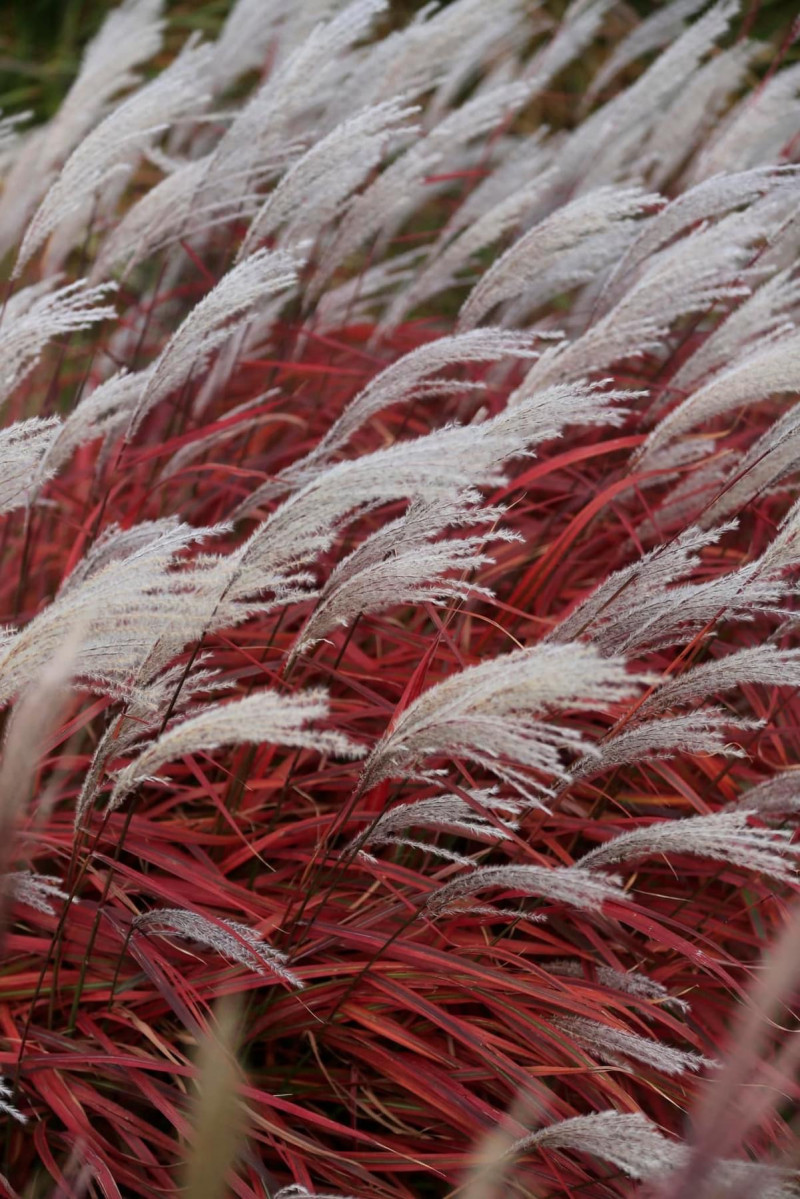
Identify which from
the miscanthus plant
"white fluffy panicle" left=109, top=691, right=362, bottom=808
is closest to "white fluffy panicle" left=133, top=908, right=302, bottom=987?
the miscanthus plant

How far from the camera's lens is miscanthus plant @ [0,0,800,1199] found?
1.08 metres

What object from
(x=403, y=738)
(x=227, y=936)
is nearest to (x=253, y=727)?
(x=403, y=738)

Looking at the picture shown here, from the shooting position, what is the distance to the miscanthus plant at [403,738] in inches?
42.6

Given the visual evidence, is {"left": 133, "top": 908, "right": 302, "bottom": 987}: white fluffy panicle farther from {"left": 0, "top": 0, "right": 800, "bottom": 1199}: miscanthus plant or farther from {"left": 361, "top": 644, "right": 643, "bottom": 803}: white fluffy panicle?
{"left": 361, "top": 644, "right": 643, "bottom": 803}: white fluffy panicle

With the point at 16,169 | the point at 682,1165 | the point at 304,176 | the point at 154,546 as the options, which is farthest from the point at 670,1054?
the point at 16,169

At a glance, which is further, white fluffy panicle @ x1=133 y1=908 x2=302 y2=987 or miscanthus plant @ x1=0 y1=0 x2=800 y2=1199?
white fluffy panicle @ x1=133 y1=908 x2=302 y2=987

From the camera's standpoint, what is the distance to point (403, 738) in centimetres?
104

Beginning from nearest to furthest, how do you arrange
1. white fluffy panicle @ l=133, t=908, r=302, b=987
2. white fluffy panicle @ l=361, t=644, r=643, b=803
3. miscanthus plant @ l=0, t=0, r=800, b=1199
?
white fluffy panicle @ l=361, t=644, r=643, b=803 → miscanthus plant @ l=0, t=0, r=800, b=1199 → white fluffy panicle @ l=133, t=908, r=302, b=987

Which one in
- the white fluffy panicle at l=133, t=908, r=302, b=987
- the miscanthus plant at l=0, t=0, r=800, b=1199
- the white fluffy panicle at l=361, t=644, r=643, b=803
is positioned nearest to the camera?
the white fluffy panicle at l=361, t=644, r=643, b=803

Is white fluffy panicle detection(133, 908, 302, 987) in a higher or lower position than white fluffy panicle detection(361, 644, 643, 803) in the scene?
lower

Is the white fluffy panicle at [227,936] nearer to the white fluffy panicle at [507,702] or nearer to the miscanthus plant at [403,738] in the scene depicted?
the miscanthus plant at [403,738]

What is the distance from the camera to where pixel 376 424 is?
7.84 feet

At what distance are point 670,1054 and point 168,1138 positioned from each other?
25.5 inches

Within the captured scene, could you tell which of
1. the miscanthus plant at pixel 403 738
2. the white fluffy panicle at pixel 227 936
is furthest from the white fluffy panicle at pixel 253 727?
the white fluffy panicle at pixel 227 936
